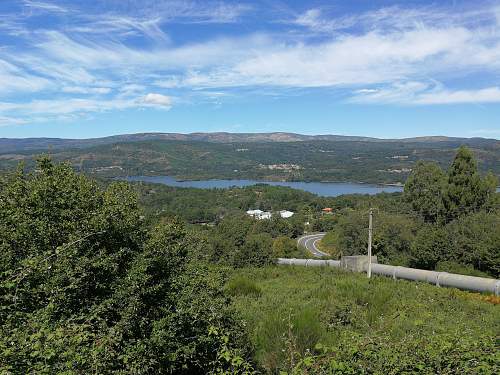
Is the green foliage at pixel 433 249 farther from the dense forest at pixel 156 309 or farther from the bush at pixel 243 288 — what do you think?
the bush at pixel 243 288

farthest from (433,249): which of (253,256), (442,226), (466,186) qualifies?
(253,256)

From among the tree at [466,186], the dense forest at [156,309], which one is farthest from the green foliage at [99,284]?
the tree at [466,186]

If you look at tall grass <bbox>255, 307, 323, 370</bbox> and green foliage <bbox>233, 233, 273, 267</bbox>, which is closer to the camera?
tall grass <bbox>255, 307, 323, 370</bbox>

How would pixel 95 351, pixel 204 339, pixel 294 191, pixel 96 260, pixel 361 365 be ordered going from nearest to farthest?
pixel 95 351 < pixel 361 365 < pixel 204 339 < pixel 96 260 < pixel 294 191

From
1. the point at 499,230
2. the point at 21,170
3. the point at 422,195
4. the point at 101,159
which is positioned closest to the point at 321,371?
the point at 21,170

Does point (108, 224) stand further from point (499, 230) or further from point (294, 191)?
point (294, 191)

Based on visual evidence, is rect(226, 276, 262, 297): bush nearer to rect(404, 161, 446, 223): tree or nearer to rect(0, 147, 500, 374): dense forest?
rect(0, 147, 500, 374): dense forest

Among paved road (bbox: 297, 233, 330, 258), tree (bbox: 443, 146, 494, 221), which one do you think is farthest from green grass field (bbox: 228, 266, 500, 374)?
paved road (bbox: 297, 233, 330, 258)
